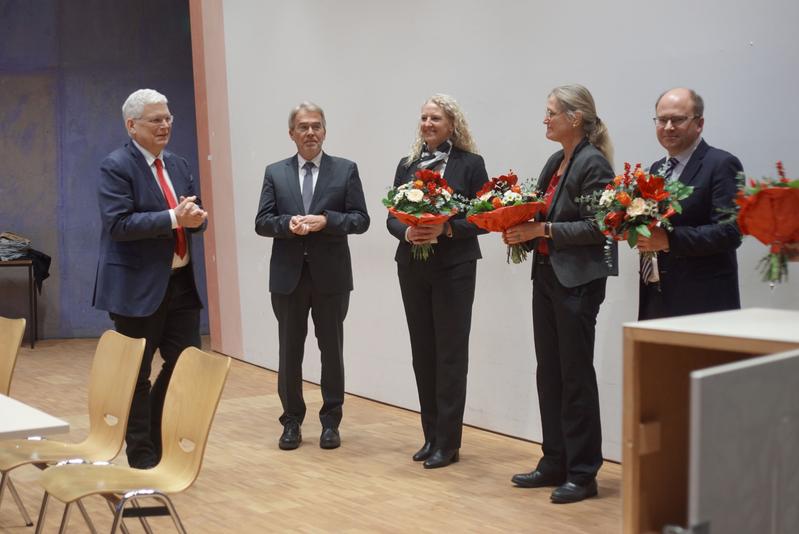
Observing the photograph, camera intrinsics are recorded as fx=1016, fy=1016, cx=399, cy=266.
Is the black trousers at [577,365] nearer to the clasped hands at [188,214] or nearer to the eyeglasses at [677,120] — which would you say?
the eyeglasses at [677,120]

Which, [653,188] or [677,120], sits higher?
[677,120]

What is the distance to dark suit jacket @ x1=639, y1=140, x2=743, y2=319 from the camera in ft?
13.2

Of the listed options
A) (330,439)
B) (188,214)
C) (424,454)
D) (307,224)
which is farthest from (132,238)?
(424,454)

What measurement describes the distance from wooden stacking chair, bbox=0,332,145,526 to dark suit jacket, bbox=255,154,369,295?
1668 millimetres

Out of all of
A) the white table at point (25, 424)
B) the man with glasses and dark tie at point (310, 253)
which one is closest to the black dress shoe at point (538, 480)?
the man with glasses and dark tie at point (310, 253)

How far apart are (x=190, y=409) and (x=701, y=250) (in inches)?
81.1

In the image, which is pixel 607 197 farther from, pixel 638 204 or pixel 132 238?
pixel 132 238

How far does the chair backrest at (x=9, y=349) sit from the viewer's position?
4.38 metres

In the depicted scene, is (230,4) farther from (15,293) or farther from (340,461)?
(340,461)

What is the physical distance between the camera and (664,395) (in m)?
1.99

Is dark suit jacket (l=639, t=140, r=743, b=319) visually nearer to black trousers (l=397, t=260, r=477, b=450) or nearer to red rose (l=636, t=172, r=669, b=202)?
red rose (l=636, t=172, r=669, b=202)

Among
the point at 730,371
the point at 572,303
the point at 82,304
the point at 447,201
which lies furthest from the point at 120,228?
the point at 82,304

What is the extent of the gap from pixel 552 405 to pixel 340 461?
134 centimetres

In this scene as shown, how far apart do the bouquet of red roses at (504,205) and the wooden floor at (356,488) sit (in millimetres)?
1213
